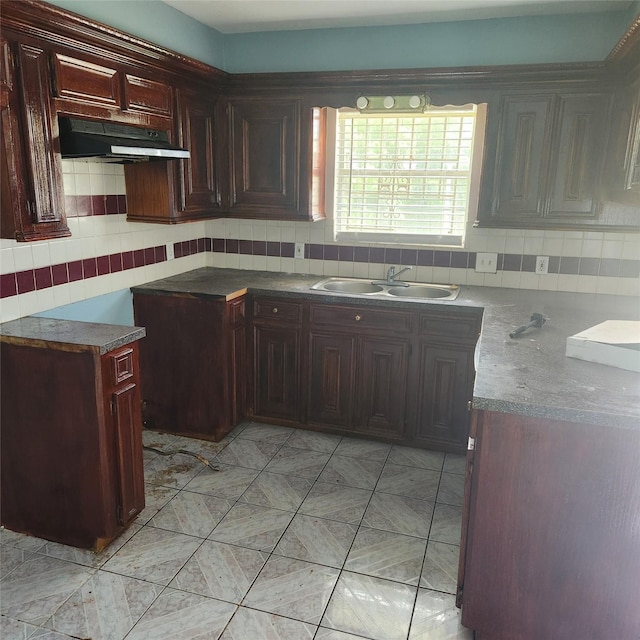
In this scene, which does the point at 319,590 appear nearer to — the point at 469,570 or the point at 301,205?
the point at 469,570

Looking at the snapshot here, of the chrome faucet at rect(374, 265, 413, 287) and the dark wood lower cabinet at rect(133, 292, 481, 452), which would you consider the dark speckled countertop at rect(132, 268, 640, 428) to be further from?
the chrome faucet at rect(374, 265, 413, 287)

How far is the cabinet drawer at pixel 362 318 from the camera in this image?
2971 millimetres

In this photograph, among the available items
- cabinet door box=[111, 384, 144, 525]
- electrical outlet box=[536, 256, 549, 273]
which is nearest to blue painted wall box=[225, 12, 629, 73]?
electrical outlet box=[536, 256, 549, 273]

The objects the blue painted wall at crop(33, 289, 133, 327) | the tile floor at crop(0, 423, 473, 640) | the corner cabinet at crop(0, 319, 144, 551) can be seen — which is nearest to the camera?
the tile floor at crop(0, 423, 473, 640)

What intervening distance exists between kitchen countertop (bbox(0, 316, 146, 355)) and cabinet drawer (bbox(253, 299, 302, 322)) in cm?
100

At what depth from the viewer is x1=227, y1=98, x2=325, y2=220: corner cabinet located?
3.21m

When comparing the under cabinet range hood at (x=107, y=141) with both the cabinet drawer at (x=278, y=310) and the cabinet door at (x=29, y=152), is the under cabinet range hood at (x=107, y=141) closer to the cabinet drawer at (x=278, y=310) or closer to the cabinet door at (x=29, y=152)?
the cabinet door at (x=29, y=152)

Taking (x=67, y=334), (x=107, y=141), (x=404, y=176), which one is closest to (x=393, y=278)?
(x=404, y=176)

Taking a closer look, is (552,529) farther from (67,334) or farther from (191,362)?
(191,362)

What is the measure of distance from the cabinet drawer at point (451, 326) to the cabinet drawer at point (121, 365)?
1502 millimetres

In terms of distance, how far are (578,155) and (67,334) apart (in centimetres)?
261

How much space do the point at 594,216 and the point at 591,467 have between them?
5.74ft

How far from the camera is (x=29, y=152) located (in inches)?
81.4

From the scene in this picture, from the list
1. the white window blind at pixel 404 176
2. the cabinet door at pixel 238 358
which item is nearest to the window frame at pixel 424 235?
the white window blind at pixel 404 176
